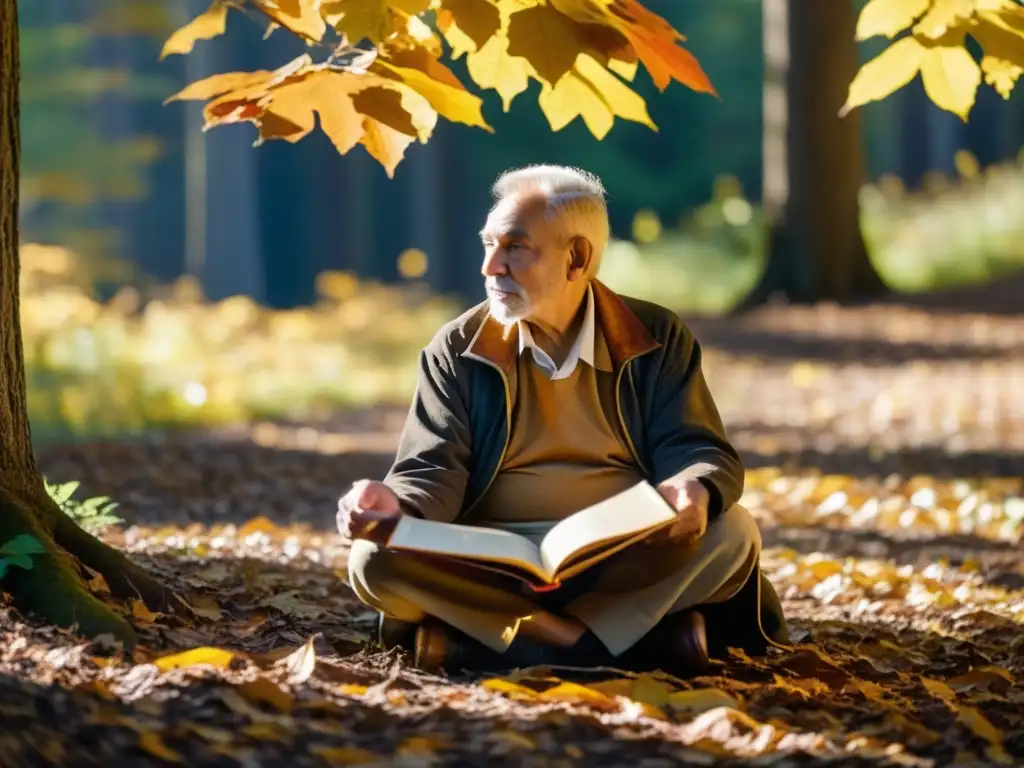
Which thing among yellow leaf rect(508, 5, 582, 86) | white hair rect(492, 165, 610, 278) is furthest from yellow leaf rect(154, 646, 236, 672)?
yellow leaf rect(508, 5, 582, 86)

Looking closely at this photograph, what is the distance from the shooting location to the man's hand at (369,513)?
3.73 metres

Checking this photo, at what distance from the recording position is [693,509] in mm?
3775

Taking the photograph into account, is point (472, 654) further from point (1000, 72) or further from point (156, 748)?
point (1000, 72)

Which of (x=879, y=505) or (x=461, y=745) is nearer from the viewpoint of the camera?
(x=461, y=745)

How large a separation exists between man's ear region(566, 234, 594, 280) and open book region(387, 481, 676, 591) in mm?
618

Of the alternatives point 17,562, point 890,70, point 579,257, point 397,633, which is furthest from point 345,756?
point 890,70

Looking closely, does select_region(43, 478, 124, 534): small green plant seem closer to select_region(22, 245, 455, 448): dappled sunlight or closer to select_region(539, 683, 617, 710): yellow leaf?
select_region(539, 683, 617, 710): yellow leaf

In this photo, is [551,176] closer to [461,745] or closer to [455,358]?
[455,358]

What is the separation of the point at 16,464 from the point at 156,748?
59.8 inches

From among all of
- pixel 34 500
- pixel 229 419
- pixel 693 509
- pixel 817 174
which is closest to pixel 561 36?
pixel 693 509

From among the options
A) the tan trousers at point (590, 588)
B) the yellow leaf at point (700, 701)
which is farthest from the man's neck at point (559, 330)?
the yellow leaf at point (700, 701)

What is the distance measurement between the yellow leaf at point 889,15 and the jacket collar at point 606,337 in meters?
0.90

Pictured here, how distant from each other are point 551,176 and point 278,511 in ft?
13.6

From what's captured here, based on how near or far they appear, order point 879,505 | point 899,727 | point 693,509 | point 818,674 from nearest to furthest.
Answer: point 899,727
point 693,509
point 818,674
point 879,505
